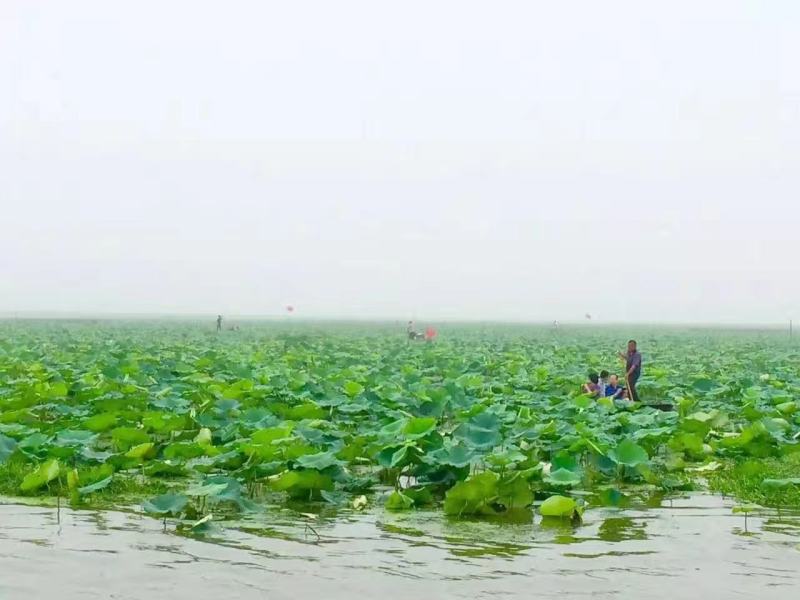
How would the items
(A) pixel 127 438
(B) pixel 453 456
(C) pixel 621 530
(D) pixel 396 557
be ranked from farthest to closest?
(A) pixel 127 438, (B) pixel 453 456, (C) pixel 621 530, (D) pixel 396 557

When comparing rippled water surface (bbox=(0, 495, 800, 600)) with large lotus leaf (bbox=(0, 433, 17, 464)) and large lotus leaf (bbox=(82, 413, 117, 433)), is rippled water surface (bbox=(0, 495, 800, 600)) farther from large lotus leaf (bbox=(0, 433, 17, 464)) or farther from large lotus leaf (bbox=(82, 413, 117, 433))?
large lotus leaf (bbox=(82, 413, 117, 433))

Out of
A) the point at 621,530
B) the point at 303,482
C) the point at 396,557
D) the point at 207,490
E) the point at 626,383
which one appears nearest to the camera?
the point at 396,557

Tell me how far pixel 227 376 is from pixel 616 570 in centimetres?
1005

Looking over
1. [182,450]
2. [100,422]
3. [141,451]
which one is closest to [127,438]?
[141,451]

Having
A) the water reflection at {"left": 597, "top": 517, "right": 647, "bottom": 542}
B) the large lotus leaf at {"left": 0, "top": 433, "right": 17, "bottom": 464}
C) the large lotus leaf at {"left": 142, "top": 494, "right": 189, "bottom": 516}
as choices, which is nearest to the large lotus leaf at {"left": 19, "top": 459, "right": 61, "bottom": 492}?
the large lotus leaf at {"left": 0, "top": 433, "right": 17, "bottom": 464}

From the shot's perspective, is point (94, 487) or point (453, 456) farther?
point (453, 456)

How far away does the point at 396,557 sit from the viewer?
497 centimetres

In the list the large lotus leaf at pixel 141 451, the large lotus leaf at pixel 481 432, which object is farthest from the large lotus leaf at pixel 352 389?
the large lotus leaf at pixel 141 451

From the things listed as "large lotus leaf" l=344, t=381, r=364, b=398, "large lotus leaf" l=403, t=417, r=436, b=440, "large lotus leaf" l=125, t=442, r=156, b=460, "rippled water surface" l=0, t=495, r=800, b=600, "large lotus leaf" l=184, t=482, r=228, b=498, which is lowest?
"rippled water surface" l=0, t=495, r=800, b=600

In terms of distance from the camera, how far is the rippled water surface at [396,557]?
4.42 meters

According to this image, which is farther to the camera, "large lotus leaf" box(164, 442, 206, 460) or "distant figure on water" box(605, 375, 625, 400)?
"distant figure on water" box(605, 375, 625, 400)

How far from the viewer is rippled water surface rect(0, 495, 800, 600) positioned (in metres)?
4.42

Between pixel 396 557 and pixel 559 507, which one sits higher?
pixel 559 507

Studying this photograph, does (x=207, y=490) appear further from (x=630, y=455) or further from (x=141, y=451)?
(x=630, y=455)
